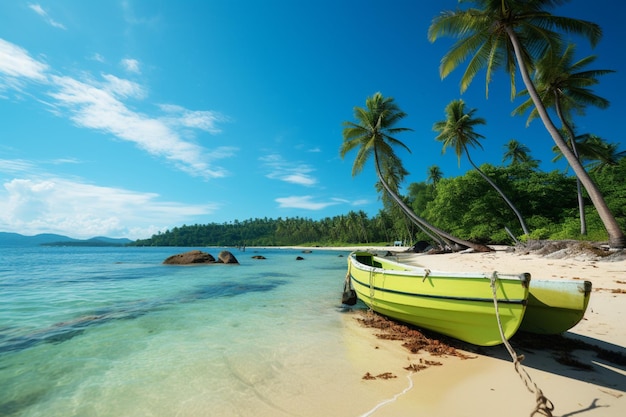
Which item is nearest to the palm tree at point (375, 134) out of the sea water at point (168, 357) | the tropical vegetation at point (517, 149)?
the tropical vegetation at point (517, 149)

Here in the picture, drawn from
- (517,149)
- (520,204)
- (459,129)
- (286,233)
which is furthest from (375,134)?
(286,233)

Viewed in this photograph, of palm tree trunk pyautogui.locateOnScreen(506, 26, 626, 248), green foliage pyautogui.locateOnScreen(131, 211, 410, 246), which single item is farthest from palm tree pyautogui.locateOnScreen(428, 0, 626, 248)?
green foliage pyautogui.locateOnScreen(131, 211, 410, 246)

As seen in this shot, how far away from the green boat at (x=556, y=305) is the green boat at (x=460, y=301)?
2.93 feet

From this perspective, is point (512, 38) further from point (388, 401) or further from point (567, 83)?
point (388, 401)

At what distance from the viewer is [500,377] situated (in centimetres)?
356

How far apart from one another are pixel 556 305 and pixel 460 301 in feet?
4.41

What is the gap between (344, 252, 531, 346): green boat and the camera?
3.43 meters

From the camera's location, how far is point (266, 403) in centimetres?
329

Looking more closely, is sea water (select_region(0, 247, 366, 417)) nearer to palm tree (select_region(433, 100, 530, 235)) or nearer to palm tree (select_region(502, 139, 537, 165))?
palm tree (select_region(433, 100, 530, 235))

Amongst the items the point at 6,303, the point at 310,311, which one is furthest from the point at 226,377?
the point at 6,303

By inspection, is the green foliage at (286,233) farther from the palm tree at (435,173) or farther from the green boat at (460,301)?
the green boat at (460,301)

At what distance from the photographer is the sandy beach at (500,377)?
113 inches

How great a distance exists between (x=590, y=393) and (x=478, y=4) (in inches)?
663

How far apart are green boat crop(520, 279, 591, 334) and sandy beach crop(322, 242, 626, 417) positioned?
420 mm
